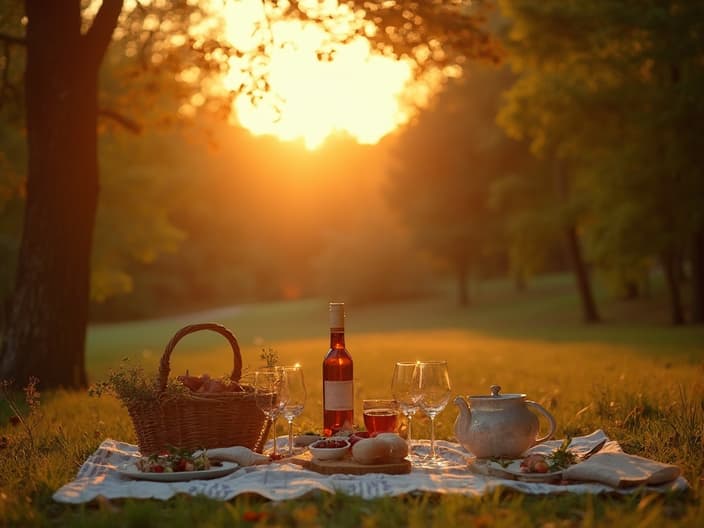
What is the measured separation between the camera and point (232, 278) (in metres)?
59.8

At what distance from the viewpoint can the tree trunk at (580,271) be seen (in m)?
24.3

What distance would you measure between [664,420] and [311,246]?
6062 centimetres

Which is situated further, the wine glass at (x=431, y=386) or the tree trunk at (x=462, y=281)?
the tree trunk at (x=462, y=281)

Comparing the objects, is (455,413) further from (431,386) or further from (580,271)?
(580,271)

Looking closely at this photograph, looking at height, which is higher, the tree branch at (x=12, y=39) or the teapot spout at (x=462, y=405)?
the tree branch at (x=12, y=39)

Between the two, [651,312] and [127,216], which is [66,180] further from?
[651,312]

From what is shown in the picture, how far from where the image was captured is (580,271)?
81.1 feet

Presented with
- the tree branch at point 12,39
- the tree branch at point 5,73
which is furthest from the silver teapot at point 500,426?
the tree branch at point 5,73

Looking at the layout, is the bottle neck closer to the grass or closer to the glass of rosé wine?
the glass of rosé wine

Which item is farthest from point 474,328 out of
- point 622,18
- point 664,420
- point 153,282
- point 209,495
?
point 153,282

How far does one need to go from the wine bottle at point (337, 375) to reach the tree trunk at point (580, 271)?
752 inches

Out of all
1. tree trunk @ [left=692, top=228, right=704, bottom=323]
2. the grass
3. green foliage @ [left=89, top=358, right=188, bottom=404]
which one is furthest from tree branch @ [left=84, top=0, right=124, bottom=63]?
tree trunk @ [left=692, top=228, right=704, bottom=323]

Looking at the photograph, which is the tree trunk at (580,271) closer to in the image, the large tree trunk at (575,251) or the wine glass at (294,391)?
the large tree trunk at (575,251)

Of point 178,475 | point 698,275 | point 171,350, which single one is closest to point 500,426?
point 178,475
